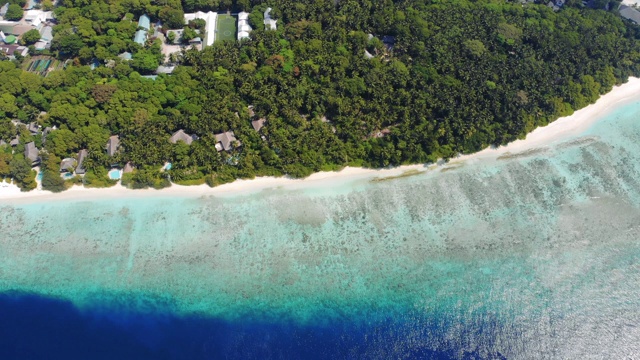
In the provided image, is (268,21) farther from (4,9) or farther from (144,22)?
(4,9)

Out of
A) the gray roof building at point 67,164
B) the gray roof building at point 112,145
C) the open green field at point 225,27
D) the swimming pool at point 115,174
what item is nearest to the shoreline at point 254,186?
the swimming pool at point 115,174

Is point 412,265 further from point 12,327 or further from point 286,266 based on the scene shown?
point 12,327

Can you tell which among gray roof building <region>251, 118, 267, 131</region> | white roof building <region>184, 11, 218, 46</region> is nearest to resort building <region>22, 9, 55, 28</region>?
white roof building <region>184, 11, 218, 46</region>

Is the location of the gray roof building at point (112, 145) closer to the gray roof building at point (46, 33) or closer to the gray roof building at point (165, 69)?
the gray roof building at point (165, 69)

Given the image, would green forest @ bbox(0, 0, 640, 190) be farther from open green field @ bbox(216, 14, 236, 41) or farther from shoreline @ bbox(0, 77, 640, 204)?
open green field @ bbox(216, 14, 236, 41)

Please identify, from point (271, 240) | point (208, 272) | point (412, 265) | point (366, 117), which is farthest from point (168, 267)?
point (366, 117)
